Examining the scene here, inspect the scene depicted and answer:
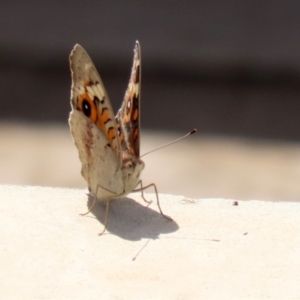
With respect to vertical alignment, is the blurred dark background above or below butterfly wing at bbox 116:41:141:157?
below

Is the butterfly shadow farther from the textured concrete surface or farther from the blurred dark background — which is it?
the blurred dark background

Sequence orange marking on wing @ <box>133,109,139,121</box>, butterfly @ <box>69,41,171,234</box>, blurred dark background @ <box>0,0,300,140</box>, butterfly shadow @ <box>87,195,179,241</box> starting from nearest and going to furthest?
butterfly shadow @ <box>87,195,179,241</box> < butterfly @ <box>69,41,171,234</box> < orange marking on wing @ <box>133,109,139,121</box> < blurred dark background @ <box>0,0,300,140</box>

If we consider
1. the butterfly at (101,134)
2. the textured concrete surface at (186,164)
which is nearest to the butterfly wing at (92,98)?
the butterfly at (101,134)

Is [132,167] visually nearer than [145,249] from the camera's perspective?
No

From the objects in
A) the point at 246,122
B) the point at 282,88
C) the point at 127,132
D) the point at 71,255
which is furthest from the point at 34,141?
the point at 71,255

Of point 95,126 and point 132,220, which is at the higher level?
point 95,126

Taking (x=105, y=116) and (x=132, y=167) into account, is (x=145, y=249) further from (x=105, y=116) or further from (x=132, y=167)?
(x=105, y=116)

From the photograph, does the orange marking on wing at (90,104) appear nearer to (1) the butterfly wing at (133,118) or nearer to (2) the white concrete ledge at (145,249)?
(1) the butterfly wing at (133,118)

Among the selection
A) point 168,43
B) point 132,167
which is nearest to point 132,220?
point 132,167

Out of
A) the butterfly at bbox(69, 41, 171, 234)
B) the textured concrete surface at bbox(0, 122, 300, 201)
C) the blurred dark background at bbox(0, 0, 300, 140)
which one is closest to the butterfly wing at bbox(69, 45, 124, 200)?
the butterfly at bbox(69, 41, 171, 234)
